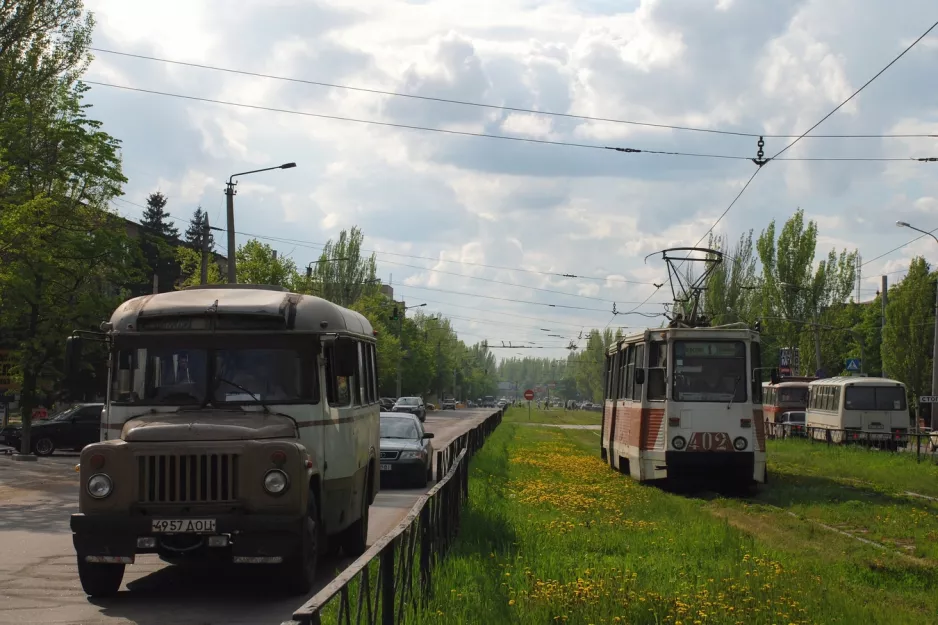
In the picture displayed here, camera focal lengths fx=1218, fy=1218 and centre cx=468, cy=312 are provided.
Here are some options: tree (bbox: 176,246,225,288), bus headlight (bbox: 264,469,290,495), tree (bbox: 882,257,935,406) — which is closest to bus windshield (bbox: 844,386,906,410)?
tree (bbox: 882,257,935,406)

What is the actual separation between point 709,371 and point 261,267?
111ft

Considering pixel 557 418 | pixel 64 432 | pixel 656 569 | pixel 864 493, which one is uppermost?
pixel 64 432

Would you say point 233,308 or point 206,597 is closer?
point 206,597

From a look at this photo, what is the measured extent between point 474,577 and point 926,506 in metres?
12.4

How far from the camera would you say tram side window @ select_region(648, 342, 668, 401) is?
22953 millimetres

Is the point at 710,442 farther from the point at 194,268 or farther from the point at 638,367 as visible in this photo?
the point at 194,268

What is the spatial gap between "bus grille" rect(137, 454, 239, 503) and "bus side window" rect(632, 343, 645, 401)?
14.5 meters

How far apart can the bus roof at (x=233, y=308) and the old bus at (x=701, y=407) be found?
12186mm

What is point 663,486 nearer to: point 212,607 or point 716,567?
point 716,567

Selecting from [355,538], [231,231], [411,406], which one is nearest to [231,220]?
[231,231]

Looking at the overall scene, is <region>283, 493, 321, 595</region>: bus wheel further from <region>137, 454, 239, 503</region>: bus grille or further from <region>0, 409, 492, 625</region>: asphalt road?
<region>137, 454, 239, 503</region>: bus grille

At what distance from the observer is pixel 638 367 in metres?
24.4

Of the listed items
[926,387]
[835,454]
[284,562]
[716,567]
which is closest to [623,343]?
[835,454]

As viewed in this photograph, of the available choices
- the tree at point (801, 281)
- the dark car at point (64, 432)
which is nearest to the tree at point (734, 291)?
the tree at point (801, 281)
